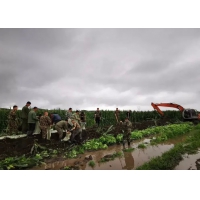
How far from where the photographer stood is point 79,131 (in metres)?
7.09

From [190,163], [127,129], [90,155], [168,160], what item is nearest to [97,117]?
[127,129]

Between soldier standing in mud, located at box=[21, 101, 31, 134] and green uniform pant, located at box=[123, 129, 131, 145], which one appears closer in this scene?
soldier standing in mud, located at box=[21, 101, 31, 134]

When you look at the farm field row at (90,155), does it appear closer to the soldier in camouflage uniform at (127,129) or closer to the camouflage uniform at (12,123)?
the soldier in camouflage uniform at (127,129)

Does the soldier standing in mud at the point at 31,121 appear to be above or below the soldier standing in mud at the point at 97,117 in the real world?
below

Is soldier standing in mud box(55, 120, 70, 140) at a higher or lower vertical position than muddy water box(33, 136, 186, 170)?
higher

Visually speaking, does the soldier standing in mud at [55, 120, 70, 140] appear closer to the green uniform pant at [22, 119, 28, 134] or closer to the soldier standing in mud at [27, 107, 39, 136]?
A: the soldier standing in mud at [27, 107, 39, 136]

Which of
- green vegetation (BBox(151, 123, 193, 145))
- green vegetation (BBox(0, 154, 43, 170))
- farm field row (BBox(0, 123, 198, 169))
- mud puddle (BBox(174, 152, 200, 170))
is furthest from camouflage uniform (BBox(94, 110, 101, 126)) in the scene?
green vegetation (BBox(0, 154, 43, 170))

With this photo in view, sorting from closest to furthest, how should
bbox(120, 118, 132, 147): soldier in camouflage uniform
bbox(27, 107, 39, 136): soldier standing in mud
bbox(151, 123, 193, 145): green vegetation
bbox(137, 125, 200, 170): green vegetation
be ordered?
bbox(137, 125, 200, 170): green vegetation < bbox(27, 107, 39, 136): soldier standing in mud < bbox(120, 118, 132, 147): soldier in camouflage uniform < bbox(151, 123, 193, 145): green vegetation

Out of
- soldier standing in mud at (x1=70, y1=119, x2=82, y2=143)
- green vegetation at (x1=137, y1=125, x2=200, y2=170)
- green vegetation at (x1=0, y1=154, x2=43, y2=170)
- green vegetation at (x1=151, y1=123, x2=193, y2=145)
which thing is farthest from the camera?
green vegetation at (x1=151, y1=123, x2=193, y2=145)

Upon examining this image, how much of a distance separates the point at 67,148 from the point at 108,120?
495 cm

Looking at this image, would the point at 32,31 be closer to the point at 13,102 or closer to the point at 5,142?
the point at 13,102

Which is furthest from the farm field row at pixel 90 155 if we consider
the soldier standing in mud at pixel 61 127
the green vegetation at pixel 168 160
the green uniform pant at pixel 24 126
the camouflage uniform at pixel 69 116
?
the green uniform pant at pixel 24 126

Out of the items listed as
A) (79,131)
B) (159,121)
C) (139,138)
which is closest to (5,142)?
(79,131)

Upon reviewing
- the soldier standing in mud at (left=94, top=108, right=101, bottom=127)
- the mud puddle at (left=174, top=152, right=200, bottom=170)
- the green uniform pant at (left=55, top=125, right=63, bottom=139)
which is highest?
the soldier standing in mud at (left=94, top=108, right=101, bottom=127)
